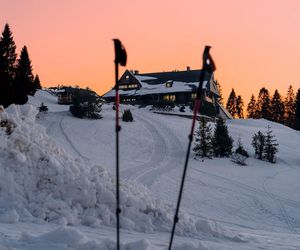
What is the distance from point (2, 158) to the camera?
35.3 feet

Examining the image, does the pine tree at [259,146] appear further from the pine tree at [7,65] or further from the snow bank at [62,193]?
the snow bank at [62,193]

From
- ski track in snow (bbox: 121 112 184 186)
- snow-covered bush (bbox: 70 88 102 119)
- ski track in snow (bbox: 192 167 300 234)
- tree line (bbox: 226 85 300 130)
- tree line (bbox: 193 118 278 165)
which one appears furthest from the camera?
tree line (bbox: 226 85 300 130)

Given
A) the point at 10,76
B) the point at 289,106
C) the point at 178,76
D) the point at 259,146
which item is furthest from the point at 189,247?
the point at 289,106

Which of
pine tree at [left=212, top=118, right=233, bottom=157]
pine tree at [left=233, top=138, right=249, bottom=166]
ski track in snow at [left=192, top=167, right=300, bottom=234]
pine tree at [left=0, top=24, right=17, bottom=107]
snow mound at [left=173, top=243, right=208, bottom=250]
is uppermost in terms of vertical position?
pine tree at [left=0, top=24, right=17, bottom=107]

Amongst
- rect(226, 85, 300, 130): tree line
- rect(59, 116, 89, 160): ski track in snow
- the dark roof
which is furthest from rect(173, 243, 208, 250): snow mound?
rect(226, 85, 300, 130): tree line

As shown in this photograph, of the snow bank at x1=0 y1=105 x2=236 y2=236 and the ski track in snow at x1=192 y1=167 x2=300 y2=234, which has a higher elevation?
the snow bank at x1=0 y1=105 x2=236 y2=236

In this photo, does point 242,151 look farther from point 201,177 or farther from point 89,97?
point 89,97

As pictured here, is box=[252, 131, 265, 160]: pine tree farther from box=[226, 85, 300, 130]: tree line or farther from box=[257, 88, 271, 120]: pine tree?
box=[257, 88, 271, 120]: pine tree

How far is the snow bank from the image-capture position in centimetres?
992

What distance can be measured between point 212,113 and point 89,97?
24.6m

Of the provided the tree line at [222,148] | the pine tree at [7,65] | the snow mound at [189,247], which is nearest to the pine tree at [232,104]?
the tree line at [222,148]

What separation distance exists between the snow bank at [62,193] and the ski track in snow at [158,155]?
15342 millimetres

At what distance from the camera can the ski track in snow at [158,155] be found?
29.2m

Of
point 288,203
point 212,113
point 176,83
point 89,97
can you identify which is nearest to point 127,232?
point 288,203
